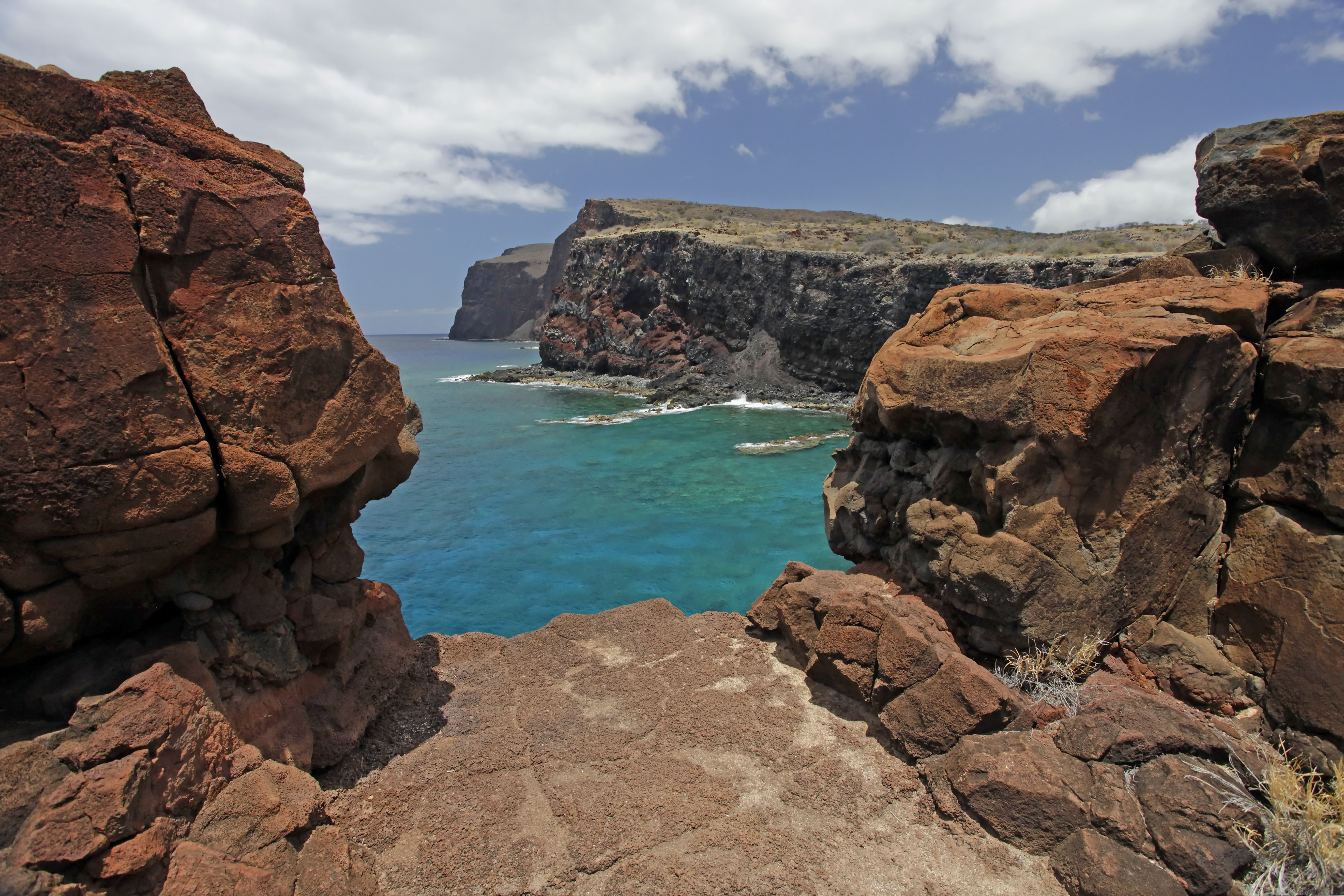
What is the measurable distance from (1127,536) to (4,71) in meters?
8.28

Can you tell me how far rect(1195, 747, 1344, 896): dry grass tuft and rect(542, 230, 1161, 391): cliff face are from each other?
27030mm

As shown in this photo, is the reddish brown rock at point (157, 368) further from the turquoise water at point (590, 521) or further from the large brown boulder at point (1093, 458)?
the turquoise water at point (590, 521)

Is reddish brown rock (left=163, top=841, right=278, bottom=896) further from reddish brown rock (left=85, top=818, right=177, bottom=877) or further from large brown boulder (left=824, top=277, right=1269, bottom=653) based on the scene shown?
large brown boulder (left=824, top=277, right=1269, bottom=653)

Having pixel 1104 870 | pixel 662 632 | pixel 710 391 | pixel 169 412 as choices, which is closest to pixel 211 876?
pixel 169 412

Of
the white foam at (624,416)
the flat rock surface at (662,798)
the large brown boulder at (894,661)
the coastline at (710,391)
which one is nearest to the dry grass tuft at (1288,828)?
the flat rock surface at (662,798)

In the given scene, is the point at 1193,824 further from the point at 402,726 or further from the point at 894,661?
the point at 402,726

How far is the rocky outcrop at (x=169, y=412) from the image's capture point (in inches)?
142

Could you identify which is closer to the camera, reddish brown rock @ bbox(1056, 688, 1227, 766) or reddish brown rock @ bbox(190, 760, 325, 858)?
reddish brown rock @ bbox(190, 760, 325, 858)

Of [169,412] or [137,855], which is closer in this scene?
[137,855]

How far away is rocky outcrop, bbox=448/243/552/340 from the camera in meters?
141

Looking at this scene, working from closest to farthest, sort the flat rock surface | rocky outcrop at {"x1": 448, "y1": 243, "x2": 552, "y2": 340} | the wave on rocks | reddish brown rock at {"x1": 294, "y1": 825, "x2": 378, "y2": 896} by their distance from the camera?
reddish brown rock at {"x1": 294, "y1": 825, "x2": 378, "y2": 896} < the flat rock surface < the wave on rocks < rocky outcrop at {"x1": 448, "y1": 243, "x2": 552, "y2": 340}

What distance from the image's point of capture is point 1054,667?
555cm

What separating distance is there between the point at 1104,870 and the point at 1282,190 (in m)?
6.17

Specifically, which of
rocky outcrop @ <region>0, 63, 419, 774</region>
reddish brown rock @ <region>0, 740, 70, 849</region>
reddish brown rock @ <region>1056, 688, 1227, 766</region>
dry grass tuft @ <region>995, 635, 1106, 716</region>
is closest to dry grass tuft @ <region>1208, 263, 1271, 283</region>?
dry grass tuft @ <region>995, 635, 1106, 716</region>
